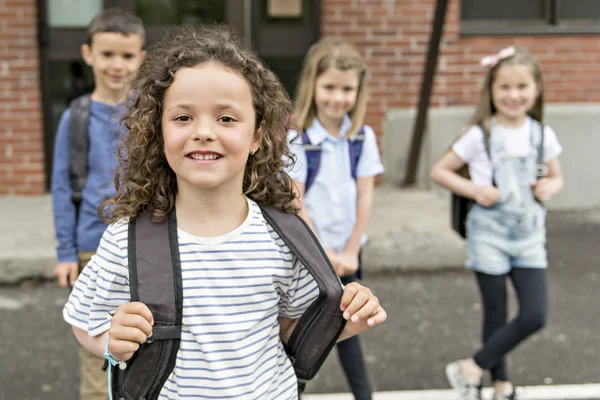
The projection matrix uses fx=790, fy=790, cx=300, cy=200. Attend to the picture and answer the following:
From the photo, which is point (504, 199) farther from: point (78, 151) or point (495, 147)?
point (78, 151)

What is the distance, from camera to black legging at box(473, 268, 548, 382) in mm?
3514

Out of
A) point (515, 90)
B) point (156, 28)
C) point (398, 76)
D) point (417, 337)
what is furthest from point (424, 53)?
point (515, 90)

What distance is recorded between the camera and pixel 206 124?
183 cm

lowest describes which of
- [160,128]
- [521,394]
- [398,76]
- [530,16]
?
[521,394]

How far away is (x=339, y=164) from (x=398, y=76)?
4.23 meters

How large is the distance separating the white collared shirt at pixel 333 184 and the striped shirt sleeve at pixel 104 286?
149 centimetres

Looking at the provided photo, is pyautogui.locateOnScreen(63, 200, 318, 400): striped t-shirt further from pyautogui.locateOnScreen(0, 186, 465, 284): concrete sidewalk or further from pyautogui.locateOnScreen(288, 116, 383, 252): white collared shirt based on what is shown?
pyautogui.locateOnScreen(0, 186, 465, 284): concrete sidewalk

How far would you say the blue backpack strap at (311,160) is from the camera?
132 inches

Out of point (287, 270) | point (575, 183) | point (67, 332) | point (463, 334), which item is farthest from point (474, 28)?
point (287, 270)

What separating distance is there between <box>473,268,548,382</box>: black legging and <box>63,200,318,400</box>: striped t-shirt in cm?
181

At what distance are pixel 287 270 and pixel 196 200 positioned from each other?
29cm

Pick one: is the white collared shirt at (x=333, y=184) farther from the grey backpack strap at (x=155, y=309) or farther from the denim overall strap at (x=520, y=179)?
the grey backpack strap at (x=155, y=309)

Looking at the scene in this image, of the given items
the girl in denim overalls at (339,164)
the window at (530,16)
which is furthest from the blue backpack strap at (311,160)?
the window at (530,16)

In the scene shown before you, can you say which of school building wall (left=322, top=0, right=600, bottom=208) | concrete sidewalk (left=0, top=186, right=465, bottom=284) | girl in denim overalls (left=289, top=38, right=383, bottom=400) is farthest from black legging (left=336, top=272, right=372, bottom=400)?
school building wall (left=322, top=0, right=600, bottom=208)
